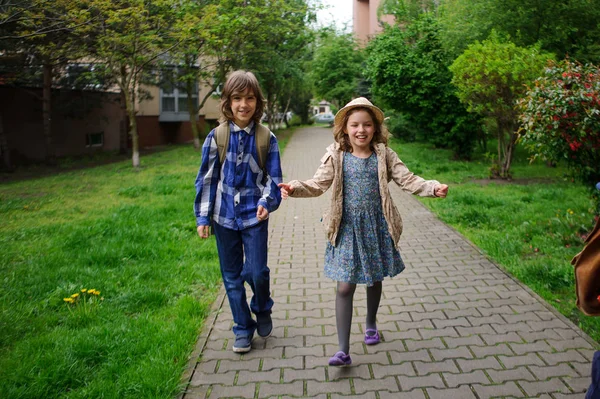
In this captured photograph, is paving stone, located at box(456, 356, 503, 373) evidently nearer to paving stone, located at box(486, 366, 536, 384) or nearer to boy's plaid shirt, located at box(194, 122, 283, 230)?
paving stone, located at box(486, 366, 536, 384)

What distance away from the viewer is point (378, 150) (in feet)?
11.9

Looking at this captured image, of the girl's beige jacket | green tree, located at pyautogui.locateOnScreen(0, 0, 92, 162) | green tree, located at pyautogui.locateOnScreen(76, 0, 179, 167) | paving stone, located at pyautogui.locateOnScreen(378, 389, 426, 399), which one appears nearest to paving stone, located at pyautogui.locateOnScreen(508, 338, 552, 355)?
paving stone, located at pyautogui.locateOnScreen(378, 389, 426, 399)

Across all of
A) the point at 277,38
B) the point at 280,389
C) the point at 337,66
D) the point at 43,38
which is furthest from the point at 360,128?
the point at 337,66

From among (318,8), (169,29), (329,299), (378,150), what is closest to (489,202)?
(329,299)

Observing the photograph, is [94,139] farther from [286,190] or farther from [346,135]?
[286,190]

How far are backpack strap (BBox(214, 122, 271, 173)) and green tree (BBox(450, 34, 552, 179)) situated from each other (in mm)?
7752

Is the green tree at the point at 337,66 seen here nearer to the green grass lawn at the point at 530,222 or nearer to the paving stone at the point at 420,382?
the green grass lawn at the point at 530,222

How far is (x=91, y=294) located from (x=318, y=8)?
881 inches

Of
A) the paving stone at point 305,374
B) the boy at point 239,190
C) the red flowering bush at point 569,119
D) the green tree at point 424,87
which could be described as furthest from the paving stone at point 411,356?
the green tree at point 424,87

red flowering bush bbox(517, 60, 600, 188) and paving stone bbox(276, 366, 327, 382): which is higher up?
red flowering bush bbox(517, 60, 600, 188)

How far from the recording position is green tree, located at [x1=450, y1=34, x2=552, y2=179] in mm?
10352

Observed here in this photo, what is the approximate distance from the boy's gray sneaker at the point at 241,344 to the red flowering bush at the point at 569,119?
4.46 m

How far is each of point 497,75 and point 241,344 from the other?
888cm

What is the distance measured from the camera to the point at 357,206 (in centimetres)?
356
